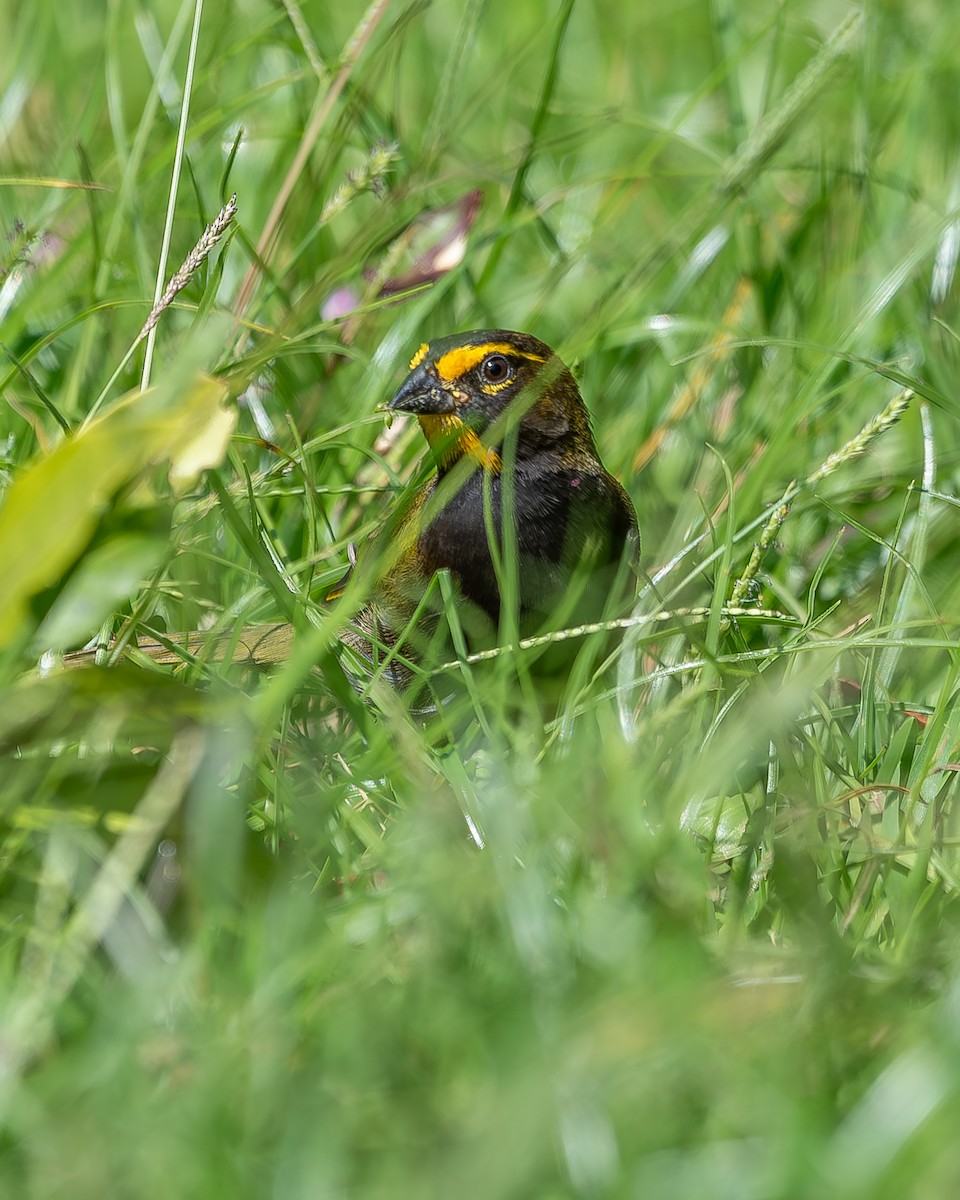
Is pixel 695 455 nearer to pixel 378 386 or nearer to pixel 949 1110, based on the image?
pixel 378 386

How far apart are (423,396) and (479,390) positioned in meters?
0.13

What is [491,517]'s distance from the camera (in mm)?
2729

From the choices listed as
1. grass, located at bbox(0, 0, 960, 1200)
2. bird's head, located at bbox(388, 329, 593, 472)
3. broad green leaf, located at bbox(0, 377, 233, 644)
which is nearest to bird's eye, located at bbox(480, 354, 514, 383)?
bird's head, located at bbox(388, 329, 593, 472)

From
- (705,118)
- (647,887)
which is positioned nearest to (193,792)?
(647,887)

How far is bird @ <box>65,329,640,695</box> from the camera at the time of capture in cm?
278

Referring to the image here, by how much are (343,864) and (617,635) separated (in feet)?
3.42

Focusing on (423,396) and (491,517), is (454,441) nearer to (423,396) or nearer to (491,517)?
(423,396)

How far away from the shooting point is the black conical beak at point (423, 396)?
2.99m

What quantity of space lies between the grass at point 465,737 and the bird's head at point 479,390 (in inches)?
10.4

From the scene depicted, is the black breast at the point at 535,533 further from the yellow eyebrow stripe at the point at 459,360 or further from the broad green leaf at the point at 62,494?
the broad green leaf at the point at 62,494

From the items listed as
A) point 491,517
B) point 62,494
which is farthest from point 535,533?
point 62,494

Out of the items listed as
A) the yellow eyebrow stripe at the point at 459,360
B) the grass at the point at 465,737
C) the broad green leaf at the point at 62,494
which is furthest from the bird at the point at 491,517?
the broad green leaf at the point at 62,494

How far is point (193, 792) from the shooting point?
5.64 ft

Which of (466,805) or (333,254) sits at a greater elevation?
(333,254)
